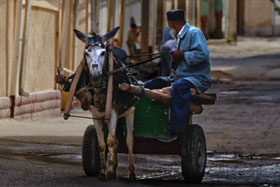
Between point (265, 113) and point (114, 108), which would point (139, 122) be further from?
point (265, 113)

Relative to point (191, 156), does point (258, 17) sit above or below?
above

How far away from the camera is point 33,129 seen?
14875 mm

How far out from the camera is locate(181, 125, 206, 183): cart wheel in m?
9.72

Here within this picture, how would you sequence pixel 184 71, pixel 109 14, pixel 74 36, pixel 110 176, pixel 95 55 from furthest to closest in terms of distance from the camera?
pixel 109 14
pixel 74 36
pixel 184 71
pixel 110 176
pixel 95 55

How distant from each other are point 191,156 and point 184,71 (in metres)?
0.98

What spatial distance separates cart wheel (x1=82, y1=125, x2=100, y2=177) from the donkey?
0.34 meters

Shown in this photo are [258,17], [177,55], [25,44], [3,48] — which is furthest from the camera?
[258,17]

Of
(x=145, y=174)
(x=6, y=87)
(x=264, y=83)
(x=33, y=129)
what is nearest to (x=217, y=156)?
(x=145, y=174)

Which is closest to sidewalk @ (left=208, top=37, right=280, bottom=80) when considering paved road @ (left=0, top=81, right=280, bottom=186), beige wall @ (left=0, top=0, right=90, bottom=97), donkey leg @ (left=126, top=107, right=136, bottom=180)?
paved road @ (left=0, top=81, right=280, bottom=186)

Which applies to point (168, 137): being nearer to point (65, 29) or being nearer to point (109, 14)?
point (65, 29)

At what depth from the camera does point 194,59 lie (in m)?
9.85

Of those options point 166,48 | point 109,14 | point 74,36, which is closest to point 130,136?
point 74,36

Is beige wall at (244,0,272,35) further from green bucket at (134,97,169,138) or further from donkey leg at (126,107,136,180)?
donkey leg at (126,107,136,180)

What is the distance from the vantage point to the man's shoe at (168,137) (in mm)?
9672
